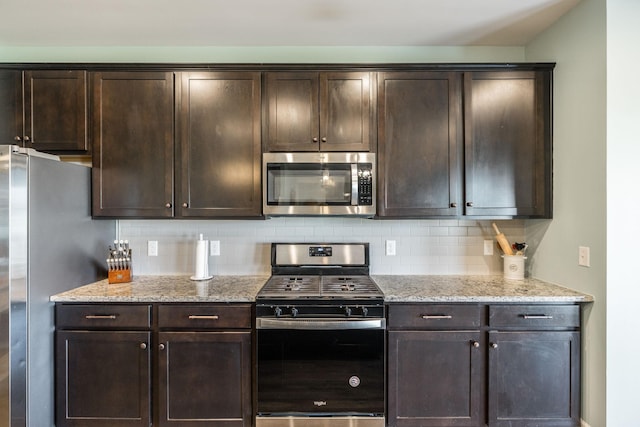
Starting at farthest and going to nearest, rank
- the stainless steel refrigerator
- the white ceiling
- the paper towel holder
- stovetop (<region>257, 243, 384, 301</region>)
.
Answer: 1. stovetop (<region>257, 243, 384, 301</region>)
2. the paper towel holder
3. the white ceiling
4. the stainless steel refrigerator

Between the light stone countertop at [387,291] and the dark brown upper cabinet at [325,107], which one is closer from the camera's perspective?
the light stone countertop at [387,291]

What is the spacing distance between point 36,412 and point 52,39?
8.19 ft

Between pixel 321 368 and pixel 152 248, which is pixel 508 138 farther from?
Result: pixel 152 248

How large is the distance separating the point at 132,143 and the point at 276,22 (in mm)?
1269

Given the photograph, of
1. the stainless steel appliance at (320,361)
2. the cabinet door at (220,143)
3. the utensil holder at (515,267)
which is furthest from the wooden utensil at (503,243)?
the cabinet door at (220,143)

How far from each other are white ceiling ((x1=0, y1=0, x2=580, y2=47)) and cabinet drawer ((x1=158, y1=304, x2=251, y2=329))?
1.83 metres

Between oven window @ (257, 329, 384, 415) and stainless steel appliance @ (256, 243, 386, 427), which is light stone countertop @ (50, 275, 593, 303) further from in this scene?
oven window @ (257, 329, 384, 415)

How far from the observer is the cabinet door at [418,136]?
2.19 meters

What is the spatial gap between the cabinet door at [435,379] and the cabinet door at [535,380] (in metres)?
0.10

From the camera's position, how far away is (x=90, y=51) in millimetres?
2502

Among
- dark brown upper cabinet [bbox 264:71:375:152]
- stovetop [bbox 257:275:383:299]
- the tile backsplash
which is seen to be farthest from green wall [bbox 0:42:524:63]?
stovetop [bbox 257:275:383:299]

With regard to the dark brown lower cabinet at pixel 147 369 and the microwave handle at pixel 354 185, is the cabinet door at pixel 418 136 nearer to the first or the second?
the microwave handle at pixel 354 185

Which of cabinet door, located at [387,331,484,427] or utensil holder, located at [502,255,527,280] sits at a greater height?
utensil holder, located at [502,255,527,280]

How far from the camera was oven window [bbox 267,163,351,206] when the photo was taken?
2.16m
